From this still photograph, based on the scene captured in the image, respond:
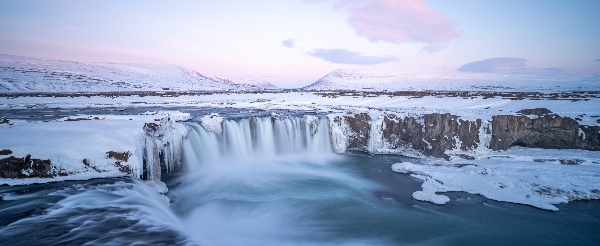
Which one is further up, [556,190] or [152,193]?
[152,193]

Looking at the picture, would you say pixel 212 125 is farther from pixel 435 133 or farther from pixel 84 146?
pixel 435 133

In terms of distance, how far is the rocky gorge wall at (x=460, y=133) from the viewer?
57.4 feet

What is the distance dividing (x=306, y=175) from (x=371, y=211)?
4802 millimetres

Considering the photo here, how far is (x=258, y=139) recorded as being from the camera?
1795cm

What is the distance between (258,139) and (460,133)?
41.1 feet

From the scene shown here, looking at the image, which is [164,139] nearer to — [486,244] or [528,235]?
[486,244]

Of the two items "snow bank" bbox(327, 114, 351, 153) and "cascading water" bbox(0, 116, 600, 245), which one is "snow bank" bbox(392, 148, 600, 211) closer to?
"cascading water" bbox(0, 116, 600, 245)

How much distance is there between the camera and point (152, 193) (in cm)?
885

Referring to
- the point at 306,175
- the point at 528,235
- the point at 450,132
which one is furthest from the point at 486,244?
the point at 450,132

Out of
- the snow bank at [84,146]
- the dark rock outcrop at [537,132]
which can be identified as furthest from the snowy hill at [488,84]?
the snow bank at [84,146]

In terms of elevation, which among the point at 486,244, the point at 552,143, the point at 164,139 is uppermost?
the point at 164,139

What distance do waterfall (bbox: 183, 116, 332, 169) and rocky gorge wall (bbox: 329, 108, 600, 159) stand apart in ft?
4.57

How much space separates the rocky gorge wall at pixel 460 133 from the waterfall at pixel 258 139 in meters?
1.39

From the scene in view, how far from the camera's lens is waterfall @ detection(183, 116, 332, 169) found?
15.3 m
